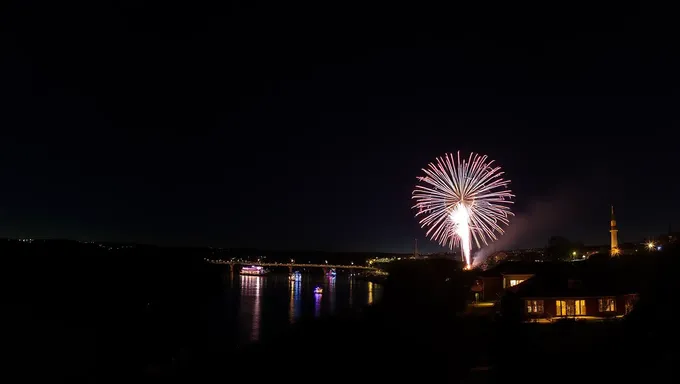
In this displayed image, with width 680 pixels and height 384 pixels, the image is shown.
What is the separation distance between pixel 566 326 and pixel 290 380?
10.5 m

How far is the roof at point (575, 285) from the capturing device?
23.2 metres

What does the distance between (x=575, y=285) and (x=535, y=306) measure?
7.26 feet

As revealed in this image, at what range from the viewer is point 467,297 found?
3219 cm

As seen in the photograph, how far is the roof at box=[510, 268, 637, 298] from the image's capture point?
2324 cm

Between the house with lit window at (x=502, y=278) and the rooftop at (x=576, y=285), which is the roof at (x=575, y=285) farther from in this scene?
the house with lit window at (x=502, y=278)

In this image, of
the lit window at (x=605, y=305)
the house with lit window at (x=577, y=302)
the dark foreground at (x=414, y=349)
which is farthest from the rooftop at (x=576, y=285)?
the dark foreground at (x=414, y=349)

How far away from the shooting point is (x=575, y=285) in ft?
78.5

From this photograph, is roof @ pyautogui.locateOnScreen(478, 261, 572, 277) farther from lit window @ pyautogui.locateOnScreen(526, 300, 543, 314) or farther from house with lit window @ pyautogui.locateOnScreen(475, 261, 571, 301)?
lit window @ pyautogui.locateOnScreen(526, 300, 543, 314)

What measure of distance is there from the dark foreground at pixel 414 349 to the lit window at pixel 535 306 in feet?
6.58

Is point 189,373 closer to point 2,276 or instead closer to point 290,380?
point 290,380

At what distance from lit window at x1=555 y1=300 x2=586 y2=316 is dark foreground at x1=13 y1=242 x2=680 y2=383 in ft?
10.0

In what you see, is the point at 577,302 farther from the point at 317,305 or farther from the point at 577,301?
the point at 317,305

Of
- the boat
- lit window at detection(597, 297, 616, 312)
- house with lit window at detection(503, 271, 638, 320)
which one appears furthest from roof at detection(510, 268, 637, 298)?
the boat

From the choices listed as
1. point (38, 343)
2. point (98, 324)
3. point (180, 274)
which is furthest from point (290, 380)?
point (180, 274)
